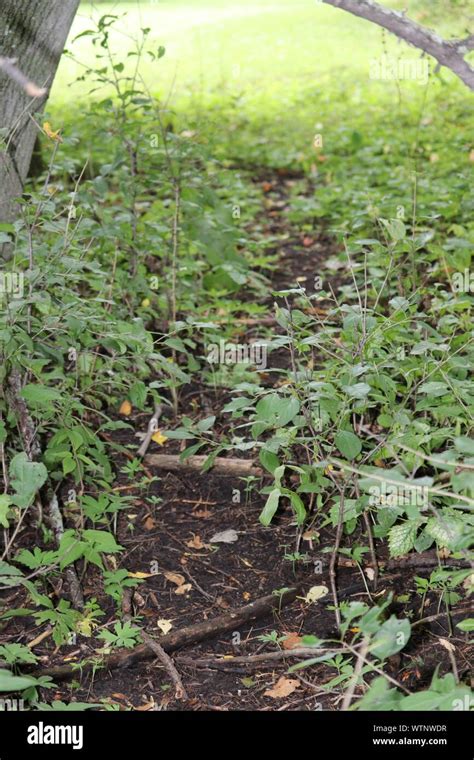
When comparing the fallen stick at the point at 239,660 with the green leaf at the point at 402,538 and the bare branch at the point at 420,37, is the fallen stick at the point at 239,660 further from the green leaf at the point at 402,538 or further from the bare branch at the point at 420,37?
the bare branch at the point at 420,37

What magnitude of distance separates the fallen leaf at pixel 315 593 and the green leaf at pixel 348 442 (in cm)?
54

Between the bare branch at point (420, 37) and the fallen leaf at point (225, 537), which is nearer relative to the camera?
the bare branch at point (420, 37)

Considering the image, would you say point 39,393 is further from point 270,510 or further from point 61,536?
point 270,510

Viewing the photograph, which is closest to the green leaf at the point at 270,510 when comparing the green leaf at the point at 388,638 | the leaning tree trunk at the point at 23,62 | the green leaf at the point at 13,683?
the green leaf at the point at 388,638

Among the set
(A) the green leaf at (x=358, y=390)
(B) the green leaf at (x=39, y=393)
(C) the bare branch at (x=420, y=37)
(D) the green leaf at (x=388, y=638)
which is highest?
(C) the bare branch at (x=420, y=37)

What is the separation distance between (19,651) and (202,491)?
1133mm

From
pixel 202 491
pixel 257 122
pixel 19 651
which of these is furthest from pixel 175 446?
pixel 257 122

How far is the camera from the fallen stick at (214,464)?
3.59m

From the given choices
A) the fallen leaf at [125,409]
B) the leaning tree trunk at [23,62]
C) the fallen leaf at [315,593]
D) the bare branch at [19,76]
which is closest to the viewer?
the bare branch at [19,76]

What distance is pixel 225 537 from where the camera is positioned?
3.29 meters

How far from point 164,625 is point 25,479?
702 millimetres
